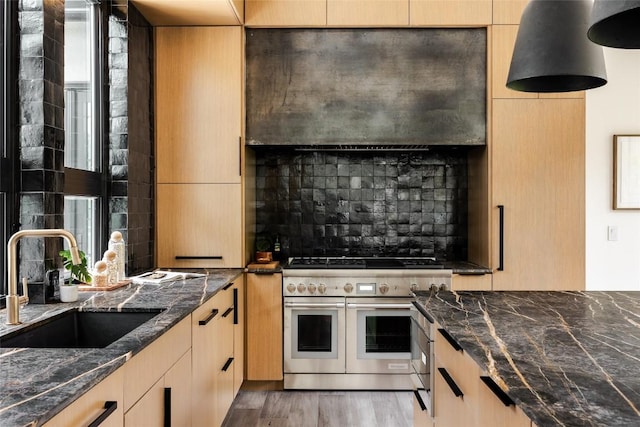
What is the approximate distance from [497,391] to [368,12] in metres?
2.87

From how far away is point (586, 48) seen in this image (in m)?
1.73

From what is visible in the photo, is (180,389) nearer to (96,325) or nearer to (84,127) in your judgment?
(96,325)

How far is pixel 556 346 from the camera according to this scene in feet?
4.46

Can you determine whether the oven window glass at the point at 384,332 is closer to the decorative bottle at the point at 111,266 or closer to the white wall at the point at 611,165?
the decorative bottle at the point at 111,266

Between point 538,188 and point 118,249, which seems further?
point 538,188

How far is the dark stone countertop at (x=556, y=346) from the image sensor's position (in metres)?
0.95

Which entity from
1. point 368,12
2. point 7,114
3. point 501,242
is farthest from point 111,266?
point 501,242

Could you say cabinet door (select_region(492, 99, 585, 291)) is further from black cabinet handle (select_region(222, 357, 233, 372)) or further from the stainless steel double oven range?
black cabinet handle (select_region(222, 357, 233, 372))

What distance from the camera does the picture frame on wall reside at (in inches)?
155

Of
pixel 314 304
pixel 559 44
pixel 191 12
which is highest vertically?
pixel 191 12

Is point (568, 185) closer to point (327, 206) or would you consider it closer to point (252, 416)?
point (327, 206)

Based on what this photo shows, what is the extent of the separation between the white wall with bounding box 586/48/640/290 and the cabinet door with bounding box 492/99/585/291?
0.77 meters

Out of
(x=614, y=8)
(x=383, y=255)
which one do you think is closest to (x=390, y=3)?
(x=383, y=255)

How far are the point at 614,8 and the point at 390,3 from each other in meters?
2.51
